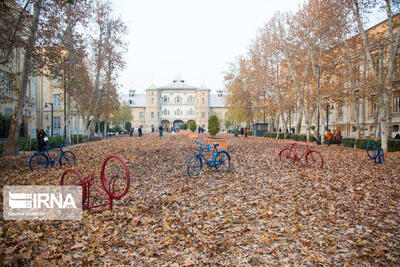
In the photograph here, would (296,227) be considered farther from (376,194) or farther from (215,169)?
(215,169)

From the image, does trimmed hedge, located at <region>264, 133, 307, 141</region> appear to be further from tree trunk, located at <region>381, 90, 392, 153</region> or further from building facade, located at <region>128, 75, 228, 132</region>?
building facade, located at <region>128, 75, 228, 132</region>

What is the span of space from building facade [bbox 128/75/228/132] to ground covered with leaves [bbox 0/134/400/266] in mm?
77736

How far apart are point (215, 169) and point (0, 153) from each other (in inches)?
477

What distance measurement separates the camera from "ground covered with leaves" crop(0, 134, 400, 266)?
13.4 feet

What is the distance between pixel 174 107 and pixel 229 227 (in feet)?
278

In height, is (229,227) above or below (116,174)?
below

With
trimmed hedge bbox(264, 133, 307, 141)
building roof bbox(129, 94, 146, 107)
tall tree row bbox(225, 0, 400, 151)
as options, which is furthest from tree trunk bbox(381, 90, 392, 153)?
building roof bbox(129, 94, 146, 107)

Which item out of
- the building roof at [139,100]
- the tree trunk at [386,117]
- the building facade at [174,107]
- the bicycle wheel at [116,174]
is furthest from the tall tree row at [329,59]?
the building roof at [139,100]

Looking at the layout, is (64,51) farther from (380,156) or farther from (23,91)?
(380,156)

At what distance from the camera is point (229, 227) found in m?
5.17

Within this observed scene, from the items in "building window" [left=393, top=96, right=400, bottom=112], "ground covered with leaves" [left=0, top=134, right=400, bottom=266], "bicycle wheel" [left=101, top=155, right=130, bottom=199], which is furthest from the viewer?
"building window" [left=393, top=96, right=400, bottom=112]

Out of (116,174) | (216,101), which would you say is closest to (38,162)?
(116,174)

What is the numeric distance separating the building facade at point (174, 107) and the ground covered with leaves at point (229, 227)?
77.7 m

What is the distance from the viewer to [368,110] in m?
32.2
